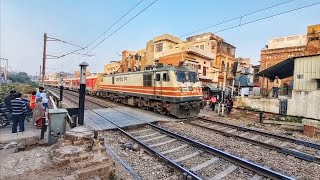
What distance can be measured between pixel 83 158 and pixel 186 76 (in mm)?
9977

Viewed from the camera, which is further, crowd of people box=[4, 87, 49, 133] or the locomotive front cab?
the locomotive front cab

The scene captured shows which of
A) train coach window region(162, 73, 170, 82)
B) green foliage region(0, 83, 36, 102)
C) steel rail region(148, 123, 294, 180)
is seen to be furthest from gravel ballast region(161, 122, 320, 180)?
green foliage region(0, 83, 36, 102)

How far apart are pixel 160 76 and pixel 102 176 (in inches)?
394

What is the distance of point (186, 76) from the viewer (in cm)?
1388

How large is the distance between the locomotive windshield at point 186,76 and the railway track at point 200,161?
5.18 metres

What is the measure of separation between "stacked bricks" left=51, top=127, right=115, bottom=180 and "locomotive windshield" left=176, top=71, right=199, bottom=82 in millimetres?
8648

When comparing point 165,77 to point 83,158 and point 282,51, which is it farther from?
point 282,51

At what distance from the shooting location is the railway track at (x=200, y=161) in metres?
5.44

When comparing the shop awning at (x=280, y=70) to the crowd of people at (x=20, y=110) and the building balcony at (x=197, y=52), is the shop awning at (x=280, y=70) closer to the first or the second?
the building balcony at (x=197, y=52)

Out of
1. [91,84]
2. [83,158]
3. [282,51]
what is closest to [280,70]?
[282,51]

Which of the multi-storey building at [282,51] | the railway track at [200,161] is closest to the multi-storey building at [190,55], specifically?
the multi-storey building at [282,51]

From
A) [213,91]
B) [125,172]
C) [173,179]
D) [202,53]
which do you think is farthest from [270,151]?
[202,53]

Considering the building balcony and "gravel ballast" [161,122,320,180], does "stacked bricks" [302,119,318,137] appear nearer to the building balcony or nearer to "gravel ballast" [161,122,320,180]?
"gravel ballast" [161,122,320,180]

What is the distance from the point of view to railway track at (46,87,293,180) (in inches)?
214
